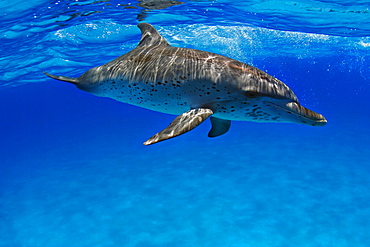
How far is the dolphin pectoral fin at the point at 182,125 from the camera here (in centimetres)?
396

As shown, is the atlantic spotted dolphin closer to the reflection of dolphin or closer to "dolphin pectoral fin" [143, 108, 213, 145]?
"dolphin pectoral fin" [143, 108, 213, 145]

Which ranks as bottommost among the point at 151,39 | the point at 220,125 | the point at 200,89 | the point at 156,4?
the point at 220,125

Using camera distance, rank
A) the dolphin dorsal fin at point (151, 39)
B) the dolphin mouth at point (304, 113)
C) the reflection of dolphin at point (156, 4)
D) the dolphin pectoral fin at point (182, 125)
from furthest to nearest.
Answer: the reflection of dolphin at point (156, 4) < the dolphin dorsal fin at point (151, 39) < the dolphin mouth at point (304, 113) < the dolphin pectoral fin at point (182, 125)

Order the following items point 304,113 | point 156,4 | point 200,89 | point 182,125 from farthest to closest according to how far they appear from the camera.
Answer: point 156,4
point 200,89
point 304,113
point 182,125

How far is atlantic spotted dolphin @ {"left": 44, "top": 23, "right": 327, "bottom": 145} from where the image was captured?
14.7 feet

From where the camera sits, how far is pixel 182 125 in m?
4.18

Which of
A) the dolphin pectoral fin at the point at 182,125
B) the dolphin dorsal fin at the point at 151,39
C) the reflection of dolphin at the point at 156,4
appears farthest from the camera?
the reflection of dolphin at the point at 156,4

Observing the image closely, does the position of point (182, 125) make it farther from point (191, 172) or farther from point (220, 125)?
point (191, 172)

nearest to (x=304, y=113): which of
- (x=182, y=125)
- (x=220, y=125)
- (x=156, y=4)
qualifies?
(x=182, y=125)

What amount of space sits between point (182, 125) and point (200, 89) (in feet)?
2.62

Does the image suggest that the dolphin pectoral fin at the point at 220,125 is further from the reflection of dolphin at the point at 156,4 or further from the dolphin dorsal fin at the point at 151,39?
the reflection of dolphin at the point at 156,4

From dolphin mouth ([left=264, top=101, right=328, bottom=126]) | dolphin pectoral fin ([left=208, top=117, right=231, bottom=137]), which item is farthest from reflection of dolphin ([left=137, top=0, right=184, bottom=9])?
dolphin mouth ([left=264, top=101, right=328, bottom=126])

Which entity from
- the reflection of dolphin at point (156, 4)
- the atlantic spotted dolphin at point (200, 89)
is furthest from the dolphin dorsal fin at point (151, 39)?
the reflection of dolphin at point (156, 4)

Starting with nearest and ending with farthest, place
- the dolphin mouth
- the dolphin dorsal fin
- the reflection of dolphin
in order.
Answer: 1. the dolphin mouth
2. the dolphin dorsal fin
3. the reflection of dolphin
